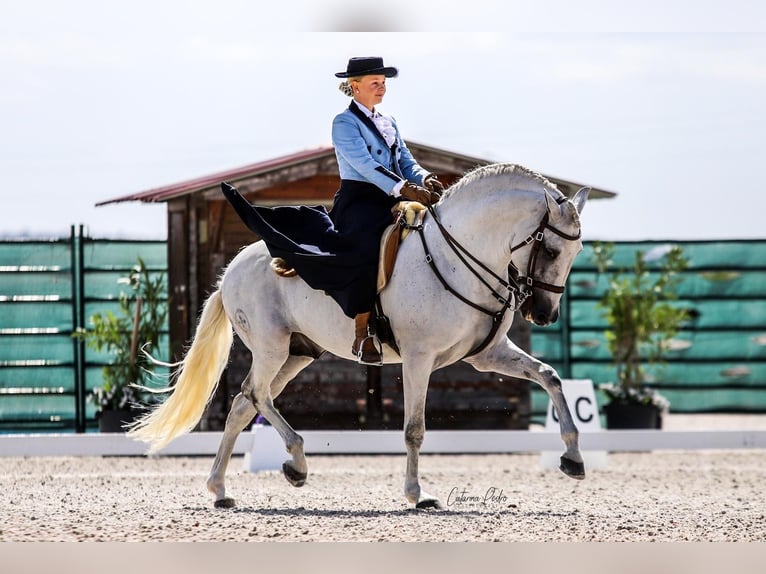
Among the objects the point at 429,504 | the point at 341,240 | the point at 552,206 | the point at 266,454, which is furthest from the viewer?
the point at 266,454

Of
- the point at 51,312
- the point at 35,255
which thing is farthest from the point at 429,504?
the point at 35,255

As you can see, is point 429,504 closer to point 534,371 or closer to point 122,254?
point 534,371

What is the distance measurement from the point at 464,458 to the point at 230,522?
6157 millimetres

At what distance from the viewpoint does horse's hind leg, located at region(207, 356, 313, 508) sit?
827 centimetres

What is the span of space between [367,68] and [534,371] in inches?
77.5

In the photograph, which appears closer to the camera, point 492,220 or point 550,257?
point 550,257

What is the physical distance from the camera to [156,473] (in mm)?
11242

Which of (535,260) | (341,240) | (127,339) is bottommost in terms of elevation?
(127,339)

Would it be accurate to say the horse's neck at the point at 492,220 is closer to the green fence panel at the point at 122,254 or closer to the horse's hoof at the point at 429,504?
the horse's hoof at the point at 429,504

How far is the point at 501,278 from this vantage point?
24.3ft

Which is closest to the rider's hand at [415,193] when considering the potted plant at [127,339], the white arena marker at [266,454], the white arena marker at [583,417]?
the white arena marker at [266,454]

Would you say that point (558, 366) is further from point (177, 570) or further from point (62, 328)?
point (177, 570)

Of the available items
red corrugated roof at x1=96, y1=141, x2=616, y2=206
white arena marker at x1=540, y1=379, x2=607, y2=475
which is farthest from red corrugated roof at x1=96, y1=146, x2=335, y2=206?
white arena marker at x1=540, y1=379, x2=607, y2=475

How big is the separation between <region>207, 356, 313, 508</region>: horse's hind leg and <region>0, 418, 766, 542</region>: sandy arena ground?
0.58ft
